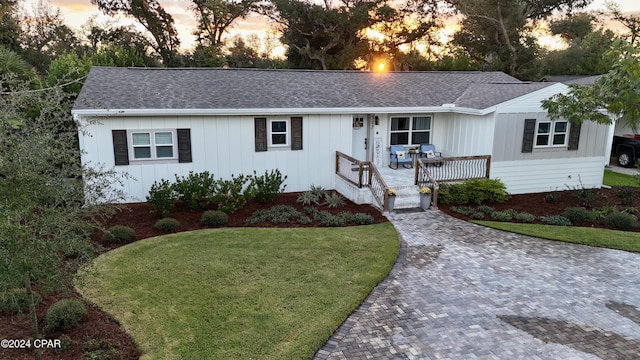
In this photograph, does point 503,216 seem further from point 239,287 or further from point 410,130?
point 239,287

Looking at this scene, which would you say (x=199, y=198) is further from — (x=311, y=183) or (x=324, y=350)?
(x=324, y=350)

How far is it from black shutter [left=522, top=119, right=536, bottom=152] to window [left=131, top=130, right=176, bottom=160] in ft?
37.6

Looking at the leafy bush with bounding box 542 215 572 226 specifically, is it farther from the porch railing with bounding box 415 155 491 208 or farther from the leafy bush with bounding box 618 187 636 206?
the leafy bush with bounding box 618 187 636 206

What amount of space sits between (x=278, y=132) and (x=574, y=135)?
10328 mm

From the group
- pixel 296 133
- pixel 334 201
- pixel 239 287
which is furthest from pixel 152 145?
pixel 239 287

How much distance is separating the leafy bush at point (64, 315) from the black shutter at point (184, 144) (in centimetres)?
728

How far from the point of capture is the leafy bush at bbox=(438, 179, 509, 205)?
13531 millimetres

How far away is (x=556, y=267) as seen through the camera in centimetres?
895

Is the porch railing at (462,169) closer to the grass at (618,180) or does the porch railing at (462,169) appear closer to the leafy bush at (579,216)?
the leafy bush at (579,216)

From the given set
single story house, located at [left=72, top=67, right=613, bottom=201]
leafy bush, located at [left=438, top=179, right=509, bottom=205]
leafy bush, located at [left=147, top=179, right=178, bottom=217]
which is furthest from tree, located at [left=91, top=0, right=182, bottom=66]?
leafy bush, located at [left=438, top=179, right=509, bottom=205]

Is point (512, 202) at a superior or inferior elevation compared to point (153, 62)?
inferior

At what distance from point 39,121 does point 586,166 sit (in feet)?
54.9

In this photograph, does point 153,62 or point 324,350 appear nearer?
point 324,350

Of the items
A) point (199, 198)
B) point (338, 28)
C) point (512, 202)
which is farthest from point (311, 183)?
point (338, 28)
